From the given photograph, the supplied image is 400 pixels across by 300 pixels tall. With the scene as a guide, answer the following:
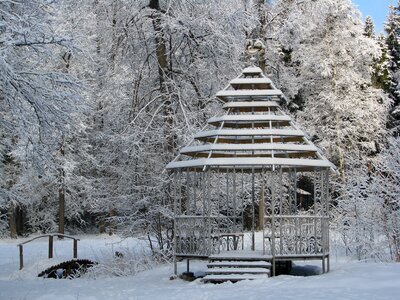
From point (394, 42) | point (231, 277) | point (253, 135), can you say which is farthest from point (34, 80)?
point (394, 42)

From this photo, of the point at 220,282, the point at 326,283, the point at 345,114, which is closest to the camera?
the point at 326,283

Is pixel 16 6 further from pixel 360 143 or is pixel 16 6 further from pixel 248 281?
pixel 360 143

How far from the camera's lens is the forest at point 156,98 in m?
11.4

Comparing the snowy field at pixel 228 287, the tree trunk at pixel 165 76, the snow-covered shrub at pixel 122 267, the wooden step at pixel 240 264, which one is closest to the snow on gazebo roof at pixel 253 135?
the wooden step at pixel 240 264

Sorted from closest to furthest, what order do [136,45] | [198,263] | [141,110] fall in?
[198,263] → [141,110] → [136,45]

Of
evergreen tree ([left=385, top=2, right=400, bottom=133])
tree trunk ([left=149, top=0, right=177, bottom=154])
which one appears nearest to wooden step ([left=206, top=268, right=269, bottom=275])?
tree trunk ([left=149, top=0, right=177, bottom=154])

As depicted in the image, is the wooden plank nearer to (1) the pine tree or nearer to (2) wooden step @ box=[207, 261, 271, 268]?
(2) wooden step @ box=[207, 261, 271, 268]

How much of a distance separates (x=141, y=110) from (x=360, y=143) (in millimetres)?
14767

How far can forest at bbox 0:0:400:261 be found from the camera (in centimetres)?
1136

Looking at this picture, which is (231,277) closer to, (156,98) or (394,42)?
(156,98)

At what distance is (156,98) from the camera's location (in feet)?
61.3

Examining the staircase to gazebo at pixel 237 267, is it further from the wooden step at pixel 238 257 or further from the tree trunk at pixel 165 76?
the tree trunk at pixel 165 76

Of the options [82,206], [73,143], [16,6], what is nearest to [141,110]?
[16,6]

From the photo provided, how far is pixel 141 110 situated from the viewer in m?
18.1
